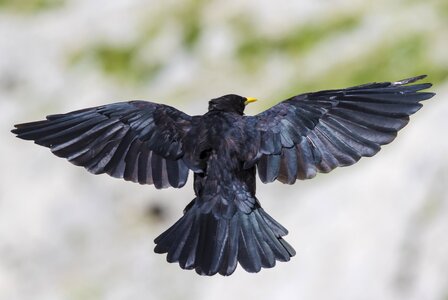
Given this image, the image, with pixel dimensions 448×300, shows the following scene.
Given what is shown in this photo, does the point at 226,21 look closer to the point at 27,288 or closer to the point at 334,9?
the point at 334,9

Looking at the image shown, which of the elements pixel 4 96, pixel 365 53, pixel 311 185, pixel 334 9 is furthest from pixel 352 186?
pixel 4 96

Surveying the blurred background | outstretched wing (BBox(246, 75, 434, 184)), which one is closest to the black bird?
outstretched wing (BBox(246, 75, 434, 184))

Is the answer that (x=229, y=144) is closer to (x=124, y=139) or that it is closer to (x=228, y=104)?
(x=228, y=104)

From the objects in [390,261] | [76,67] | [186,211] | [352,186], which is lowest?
[186,211]

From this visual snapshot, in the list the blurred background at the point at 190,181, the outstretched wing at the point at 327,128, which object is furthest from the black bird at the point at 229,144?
the blurred background at the point at 190,181

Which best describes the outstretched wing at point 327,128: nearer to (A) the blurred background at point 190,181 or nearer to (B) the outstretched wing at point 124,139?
(B) the outstretched wing at point 124,139

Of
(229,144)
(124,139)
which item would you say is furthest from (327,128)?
(124,139)
